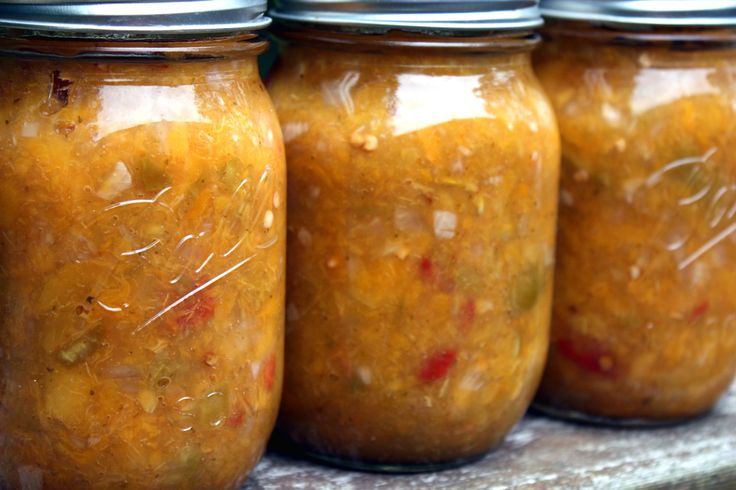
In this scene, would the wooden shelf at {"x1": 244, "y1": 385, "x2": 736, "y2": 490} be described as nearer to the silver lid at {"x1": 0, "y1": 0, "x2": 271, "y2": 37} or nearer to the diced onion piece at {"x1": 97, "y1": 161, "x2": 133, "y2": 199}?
the diced onion piece at {"x1": 97, "y1": 161, "x2": 133, "y2": 199}

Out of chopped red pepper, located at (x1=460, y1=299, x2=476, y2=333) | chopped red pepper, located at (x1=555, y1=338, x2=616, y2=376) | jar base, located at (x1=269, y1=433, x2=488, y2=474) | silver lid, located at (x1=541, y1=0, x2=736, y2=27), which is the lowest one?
jar base, located at (x1=269, y1=433, x2=488, y2=474)

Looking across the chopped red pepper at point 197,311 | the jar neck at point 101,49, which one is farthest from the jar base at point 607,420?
the jar neck at point 101,49

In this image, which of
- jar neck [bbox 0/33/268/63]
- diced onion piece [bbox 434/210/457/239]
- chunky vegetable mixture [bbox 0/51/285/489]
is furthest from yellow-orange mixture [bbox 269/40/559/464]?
jar neck [bbox 0/33/268/63]

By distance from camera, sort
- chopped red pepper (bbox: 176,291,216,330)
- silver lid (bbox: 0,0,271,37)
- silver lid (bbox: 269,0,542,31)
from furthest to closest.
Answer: silver lid (bbox: 269,0,542,31) → chopped red pepper (bbox: 176,291,216,330) → silver lid (bbox: 0,0,271,37)

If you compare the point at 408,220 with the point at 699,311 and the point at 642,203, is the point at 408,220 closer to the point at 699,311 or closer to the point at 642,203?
the point at 642,203

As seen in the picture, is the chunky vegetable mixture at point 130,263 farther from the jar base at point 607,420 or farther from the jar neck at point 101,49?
Result: the jar base at point 607,420

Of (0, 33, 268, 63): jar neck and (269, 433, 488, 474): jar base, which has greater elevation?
(0, 33, 268, 63): jar neck
